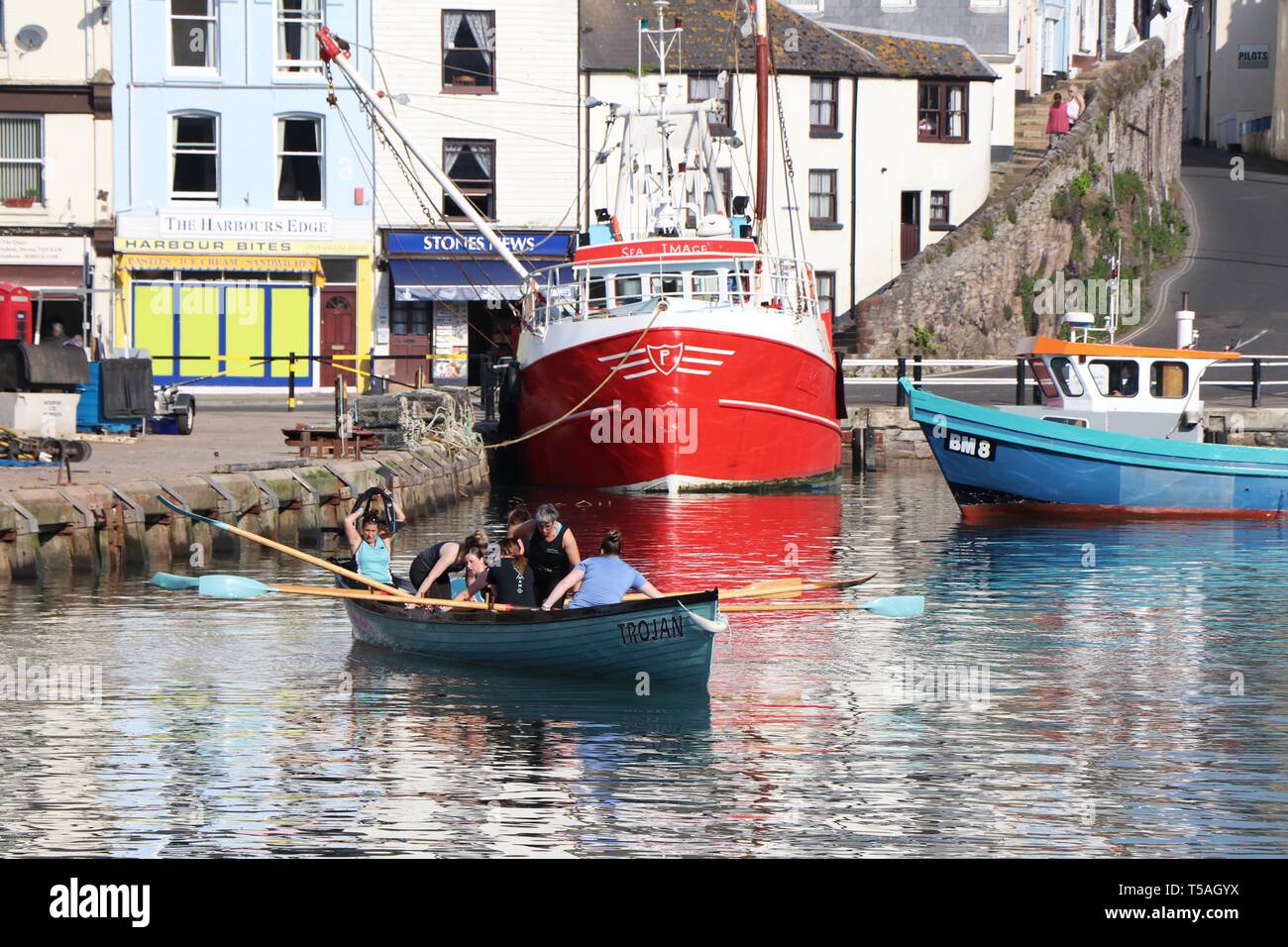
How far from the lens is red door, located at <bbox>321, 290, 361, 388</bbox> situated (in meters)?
47.9

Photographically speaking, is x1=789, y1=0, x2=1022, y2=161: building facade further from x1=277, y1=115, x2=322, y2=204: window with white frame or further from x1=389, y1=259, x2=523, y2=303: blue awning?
x1=277, y1=115, x2=322, y2=204: window with white frame

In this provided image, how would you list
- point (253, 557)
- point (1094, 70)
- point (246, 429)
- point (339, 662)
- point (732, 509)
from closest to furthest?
point (339, 662)
point (253, 557)
point (732, 509)
point (246, 429)
point (1094, 70)

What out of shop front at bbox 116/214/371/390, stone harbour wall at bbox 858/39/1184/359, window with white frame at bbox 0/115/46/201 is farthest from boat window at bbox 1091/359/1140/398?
window with white frame at bbox 0/115/46/201

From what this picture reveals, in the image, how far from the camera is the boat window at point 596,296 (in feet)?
113

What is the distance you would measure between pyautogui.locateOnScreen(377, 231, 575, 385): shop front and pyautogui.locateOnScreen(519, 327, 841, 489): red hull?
12.9 m

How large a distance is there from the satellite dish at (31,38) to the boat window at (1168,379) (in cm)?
2892

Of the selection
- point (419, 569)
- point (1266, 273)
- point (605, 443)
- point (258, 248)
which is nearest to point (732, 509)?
point (605, 443)

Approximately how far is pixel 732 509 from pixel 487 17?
21.9 m

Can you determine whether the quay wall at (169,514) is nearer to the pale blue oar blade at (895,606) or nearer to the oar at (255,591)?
the oar at (255,591)

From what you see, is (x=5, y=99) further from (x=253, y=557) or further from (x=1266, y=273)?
(x=1266, y=273)

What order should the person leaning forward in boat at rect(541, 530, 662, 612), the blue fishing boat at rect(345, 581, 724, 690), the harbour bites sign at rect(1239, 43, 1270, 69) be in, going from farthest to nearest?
the harbour bites sign at rect(1239, 43, 1270, 69)
the person leaning forward in boat at rect(541, 530, 662, 612)
the blue fishing boat at rect(345, 581, 724, 690)

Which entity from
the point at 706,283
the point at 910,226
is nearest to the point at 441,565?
the point at 706,283

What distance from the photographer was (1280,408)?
39.9m

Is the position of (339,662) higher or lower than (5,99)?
lower
